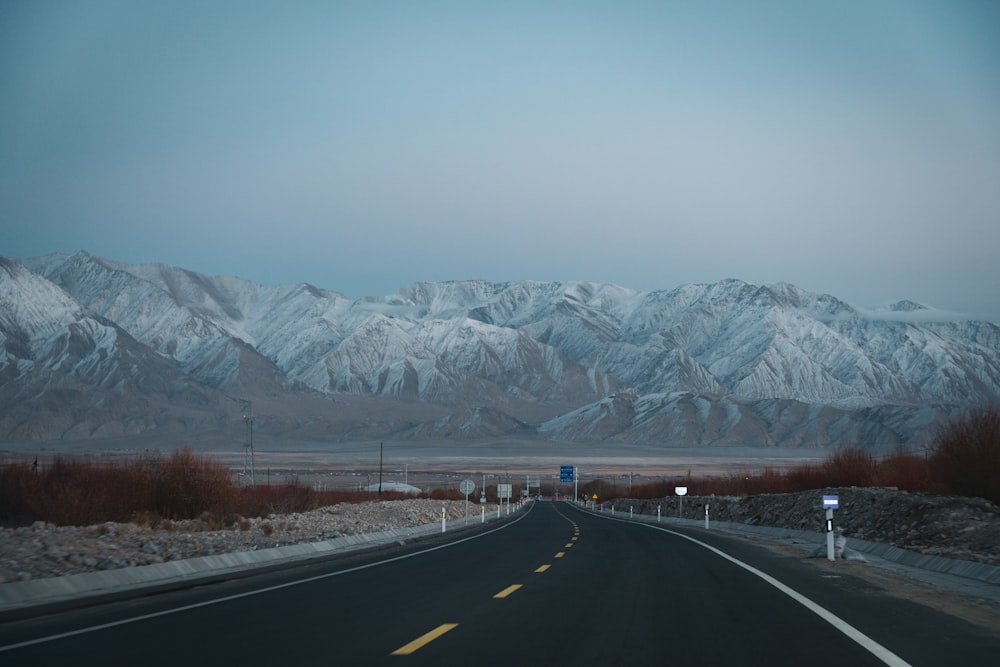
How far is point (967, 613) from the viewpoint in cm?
1542

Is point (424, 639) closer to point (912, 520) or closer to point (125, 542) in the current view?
point (125, 542)

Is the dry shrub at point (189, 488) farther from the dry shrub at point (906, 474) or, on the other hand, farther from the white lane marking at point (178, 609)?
the dry shrub at point (906, 474)

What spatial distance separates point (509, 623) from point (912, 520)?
21506 mm

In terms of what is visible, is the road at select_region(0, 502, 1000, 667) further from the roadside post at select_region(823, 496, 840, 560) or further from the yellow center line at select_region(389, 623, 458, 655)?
the roadside post at select_region(823, 496, 840, 560)

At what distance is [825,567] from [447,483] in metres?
172

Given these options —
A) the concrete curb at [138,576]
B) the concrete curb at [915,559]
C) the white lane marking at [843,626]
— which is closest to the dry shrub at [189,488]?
the concrete curb at [138,576]

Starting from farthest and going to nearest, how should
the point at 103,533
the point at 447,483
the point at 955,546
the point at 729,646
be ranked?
the point at 447,483 → the point at 103,533 → the point at 955,546 → the point at 729,646

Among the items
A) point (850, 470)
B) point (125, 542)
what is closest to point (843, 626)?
point (125, 542)

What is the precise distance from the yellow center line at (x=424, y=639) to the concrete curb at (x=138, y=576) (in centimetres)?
616

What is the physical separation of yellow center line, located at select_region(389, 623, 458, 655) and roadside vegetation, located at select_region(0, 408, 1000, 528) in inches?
926

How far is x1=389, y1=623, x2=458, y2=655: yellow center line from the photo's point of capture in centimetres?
1152

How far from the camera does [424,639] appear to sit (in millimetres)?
12328

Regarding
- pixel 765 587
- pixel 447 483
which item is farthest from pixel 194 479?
pixel 447 483

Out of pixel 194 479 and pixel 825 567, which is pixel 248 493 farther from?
pixel 825 567
